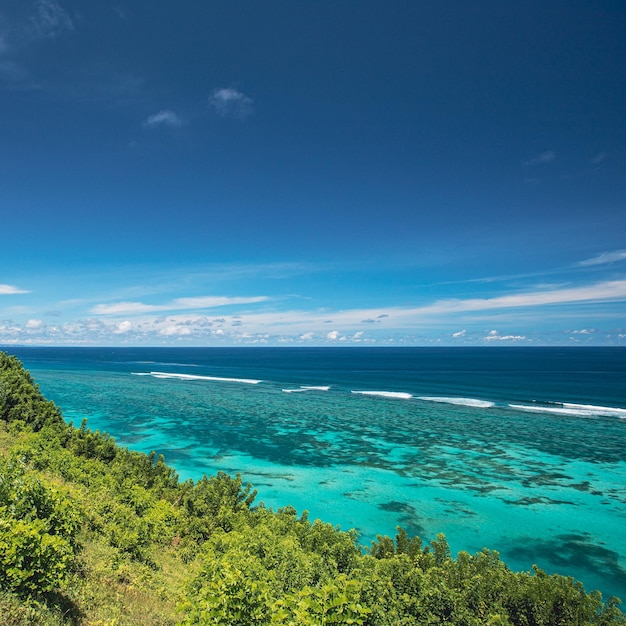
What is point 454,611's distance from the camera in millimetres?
10953

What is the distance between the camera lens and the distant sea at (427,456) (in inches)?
1030

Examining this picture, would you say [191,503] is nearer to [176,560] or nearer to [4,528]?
[176,560]

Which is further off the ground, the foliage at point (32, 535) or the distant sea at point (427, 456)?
the foliage at point (32, 535)

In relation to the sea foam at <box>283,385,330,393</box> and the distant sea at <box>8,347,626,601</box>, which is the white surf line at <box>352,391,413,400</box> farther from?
the sea foam at <box>283,385,330,393</box>

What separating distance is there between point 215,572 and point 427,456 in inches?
1409

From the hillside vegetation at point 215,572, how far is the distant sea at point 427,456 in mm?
12052

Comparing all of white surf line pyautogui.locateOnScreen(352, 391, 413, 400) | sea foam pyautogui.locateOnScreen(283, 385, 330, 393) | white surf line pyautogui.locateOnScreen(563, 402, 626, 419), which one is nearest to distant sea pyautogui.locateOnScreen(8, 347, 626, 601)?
white surf line pyautogui.locateOnScreen(563, 402, 626, 419)

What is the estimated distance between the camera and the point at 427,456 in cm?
4119

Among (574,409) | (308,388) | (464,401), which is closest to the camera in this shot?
(574,409)

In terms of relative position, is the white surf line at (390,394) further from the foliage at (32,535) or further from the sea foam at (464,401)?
the foliage at (32,535)

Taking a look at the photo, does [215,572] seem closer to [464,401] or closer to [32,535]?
[32,535]

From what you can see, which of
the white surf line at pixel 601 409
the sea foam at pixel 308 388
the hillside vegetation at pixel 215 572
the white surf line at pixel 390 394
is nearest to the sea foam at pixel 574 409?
the white surf line at pixel 601 409

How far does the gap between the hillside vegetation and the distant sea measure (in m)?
A: 12.1

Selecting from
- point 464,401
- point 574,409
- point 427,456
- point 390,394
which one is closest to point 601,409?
point 574,409
